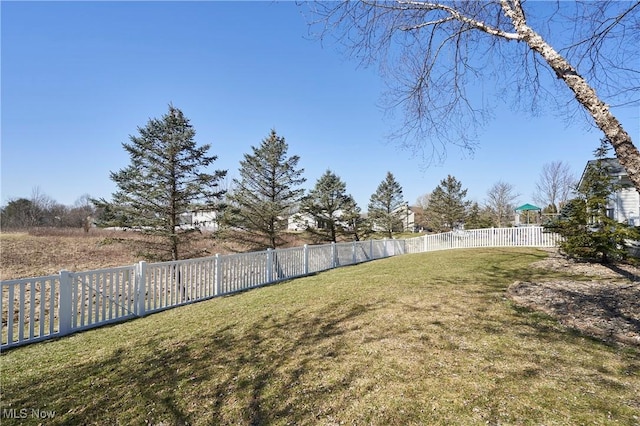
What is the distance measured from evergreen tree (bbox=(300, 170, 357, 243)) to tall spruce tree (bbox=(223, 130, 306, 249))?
340 cm

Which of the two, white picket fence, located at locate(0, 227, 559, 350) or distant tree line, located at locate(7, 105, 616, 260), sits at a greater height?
distant tree line, located at locate(7, 105, 616, 260)

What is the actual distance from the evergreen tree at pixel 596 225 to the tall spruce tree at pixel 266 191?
11.4 metres

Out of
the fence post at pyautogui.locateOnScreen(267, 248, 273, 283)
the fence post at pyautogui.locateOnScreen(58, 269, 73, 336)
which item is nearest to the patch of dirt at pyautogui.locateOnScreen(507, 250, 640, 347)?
the fence post at pyautogui.locateOnScreen(267, 248, 273, 283)

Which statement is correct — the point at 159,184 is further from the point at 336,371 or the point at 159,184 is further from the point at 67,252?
the point at 67,252

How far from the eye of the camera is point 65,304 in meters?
4.49

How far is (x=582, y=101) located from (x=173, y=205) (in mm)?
11749

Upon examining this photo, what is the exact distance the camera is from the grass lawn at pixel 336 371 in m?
2.21

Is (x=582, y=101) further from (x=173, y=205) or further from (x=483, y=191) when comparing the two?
(x=483, y=191)

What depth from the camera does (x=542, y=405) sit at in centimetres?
220

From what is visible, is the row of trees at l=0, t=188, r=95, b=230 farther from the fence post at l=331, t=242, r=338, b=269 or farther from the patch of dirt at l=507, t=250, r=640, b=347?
the patch of dirt at l=507, t=250, r=640, b=347

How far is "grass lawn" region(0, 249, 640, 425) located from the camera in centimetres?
221

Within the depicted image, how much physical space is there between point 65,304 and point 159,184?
7389 mm

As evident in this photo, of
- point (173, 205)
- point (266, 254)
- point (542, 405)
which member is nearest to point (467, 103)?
point (542, 405)

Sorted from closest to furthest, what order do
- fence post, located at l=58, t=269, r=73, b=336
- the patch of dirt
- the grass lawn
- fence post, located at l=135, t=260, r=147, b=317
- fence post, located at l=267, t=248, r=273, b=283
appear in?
the grass lawn, the patch of dirt, fence post, located at l=58, t=269, r=73, b=336, fence post, located at l=135, t=260, r=147, b=317, fence post, located at l=267, t=248, r=273, b=283
